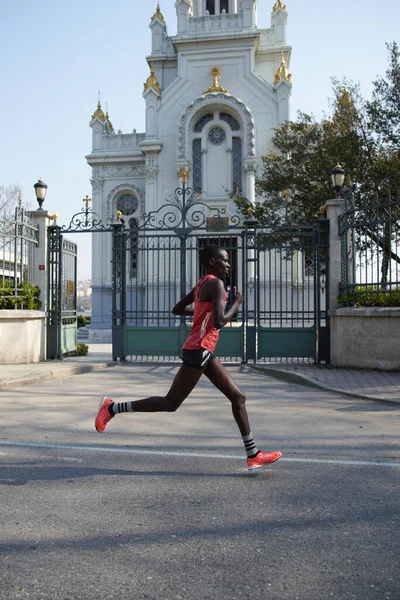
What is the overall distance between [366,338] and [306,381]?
1.91 m

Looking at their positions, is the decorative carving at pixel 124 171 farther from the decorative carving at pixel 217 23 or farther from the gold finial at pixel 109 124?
the decorative carving at pixel 217 23

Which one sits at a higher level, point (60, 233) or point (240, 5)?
→ point (240, 5)

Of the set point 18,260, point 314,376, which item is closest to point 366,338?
point 314,376

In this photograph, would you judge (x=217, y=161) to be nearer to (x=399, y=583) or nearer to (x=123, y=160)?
(x=123, y=160)

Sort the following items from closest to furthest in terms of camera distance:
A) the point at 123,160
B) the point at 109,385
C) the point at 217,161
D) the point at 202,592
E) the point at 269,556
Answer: the point at 202,592 < the point at 269,556 < the point at 109,385 < the point at 217,161 < the point at 123,160

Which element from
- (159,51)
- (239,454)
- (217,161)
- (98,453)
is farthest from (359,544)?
(159,51)

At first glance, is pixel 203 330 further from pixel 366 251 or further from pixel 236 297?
pixel 366 251

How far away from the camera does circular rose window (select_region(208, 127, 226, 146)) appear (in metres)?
31.5

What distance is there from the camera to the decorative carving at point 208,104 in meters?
30.4

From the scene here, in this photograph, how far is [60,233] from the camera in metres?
14.9

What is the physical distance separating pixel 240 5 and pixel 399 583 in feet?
115

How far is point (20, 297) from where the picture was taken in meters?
13.6

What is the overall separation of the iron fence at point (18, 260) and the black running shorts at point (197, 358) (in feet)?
30.3

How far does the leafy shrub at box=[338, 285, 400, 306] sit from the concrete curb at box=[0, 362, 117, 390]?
18.6ft
